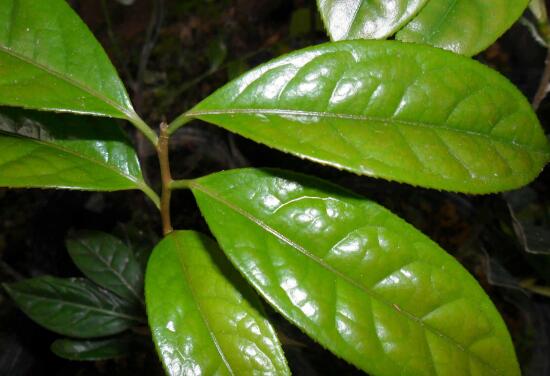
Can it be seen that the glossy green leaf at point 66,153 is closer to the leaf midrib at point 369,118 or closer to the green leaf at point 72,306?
the leaf midrib at point 369,118

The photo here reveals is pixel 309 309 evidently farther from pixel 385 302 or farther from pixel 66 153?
pixel 66 153

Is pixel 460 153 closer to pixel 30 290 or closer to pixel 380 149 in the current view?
pixel 380 149

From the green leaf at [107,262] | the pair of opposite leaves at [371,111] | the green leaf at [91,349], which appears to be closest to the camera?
the pair of opposite leaves at [371,111]

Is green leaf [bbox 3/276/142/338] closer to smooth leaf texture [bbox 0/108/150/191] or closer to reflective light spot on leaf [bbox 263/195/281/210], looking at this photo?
smooth leaf texture [bbox 0/108/150/191]

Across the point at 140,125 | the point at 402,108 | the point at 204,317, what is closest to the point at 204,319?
the point at 204,317

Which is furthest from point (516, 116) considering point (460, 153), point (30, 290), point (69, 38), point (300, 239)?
point (30, 290)

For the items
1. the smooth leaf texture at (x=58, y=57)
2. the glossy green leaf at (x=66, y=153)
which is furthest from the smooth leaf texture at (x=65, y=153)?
the smooth leaf texture at (x=58, y=57)

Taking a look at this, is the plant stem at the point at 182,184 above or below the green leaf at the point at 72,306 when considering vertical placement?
above
